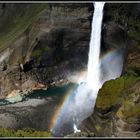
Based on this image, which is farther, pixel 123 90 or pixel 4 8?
pixel 4 8

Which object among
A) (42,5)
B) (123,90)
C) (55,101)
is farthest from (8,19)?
(123,90)

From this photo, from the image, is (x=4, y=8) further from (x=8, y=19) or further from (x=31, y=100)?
(x=31, y=100)

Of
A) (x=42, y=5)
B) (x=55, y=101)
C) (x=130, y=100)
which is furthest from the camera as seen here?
(x=42, y=5)

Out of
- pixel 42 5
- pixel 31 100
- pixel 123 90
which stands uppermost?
pixel 42 5

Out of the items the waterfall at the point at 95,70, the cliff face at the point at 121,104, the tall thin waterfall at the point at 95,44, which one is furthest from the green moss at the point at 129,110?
the tall thin waterfall at the point at 95,44

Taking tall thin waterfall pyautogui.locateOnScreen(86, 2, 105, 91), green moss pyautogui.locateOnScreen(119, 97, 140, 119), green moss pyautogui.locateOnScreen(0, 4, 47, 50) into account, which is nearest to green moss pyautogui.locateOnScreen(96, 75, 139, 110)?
green moss pyautogui.locateOnScreen(119, 97, 140, 119)

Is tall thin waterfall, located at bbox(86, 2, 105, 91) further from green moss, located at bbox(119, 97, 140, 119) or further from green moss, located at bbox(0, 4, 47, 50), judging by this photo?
green moss, located at bbox(119, 97, 140, 119)

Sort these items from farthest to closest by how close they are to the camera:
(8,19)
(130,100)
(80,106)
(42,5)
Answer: (8,19) → (42,5) → (80,106) → (130,100)
